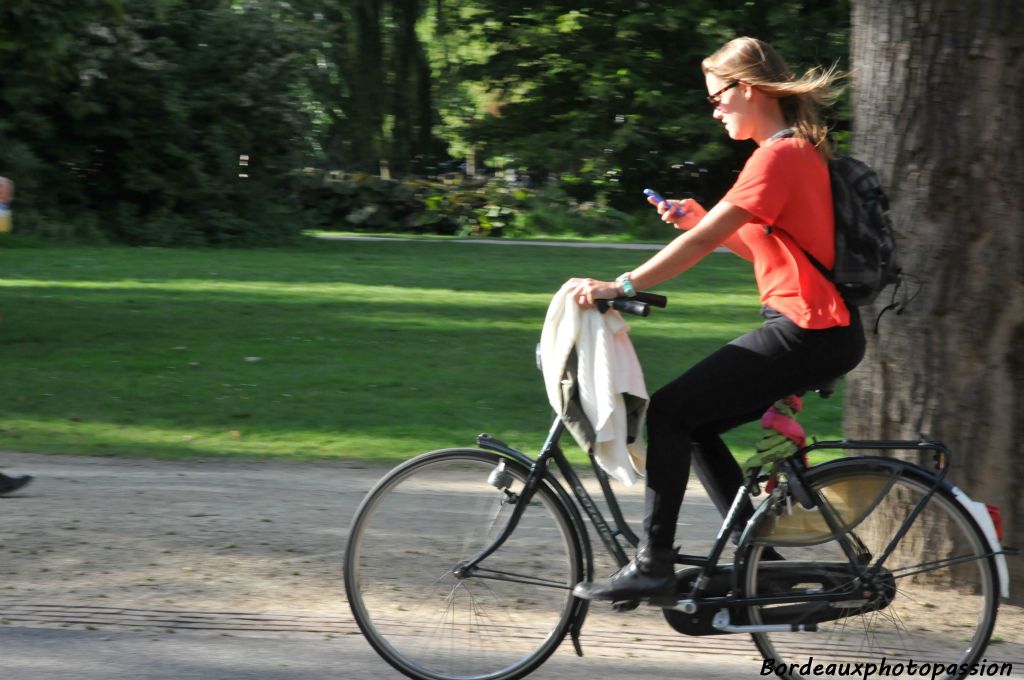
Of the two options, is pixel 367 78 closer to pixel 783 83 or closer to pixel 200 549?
pixel 200 549

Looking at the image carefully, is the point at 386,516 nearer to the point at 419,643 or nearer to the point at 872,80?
the point at 419,643

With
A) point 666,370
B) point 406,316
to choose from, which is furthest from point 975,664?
point 406,316

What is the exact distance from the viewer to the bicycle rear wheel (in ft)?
13.4

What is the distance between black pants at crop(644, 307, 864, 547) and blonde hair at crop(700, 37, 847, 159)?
526mm

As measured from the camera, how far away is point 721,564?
420 centimetres

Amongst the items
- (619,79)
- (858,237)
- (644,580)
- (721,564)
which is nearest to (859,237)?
(858,237)

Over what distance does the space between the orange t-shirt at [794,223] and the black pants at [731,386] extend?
0.07 meters

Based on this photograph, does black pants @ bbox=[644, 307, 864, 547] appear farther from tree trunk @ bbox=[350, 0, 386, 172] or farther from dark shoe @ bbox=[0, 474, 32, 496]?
tree trunk @ bbox=[350, 0, 386, 172]

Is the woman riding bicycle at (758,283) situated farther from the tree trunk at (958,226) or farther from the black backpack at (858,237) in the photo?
the tree trunk at (958,226)

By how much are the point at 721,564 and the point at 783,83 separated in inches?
55.6

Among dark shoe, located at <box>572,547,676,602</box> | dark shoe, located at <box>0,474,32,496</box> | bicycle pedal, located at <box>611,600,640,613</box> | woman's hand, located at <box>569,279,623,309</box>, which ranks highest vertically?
woman's hand, located at <box>569,279,623,309</box>

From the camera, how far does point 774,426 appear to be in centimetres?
413

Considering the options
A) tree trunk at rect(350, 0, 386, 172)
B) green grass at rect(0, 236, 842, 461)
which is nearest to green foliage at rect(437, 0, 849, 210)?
tree trunk at rect(350, 0, 386, 172)

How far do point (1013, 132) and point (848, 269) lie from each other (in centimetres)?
130
